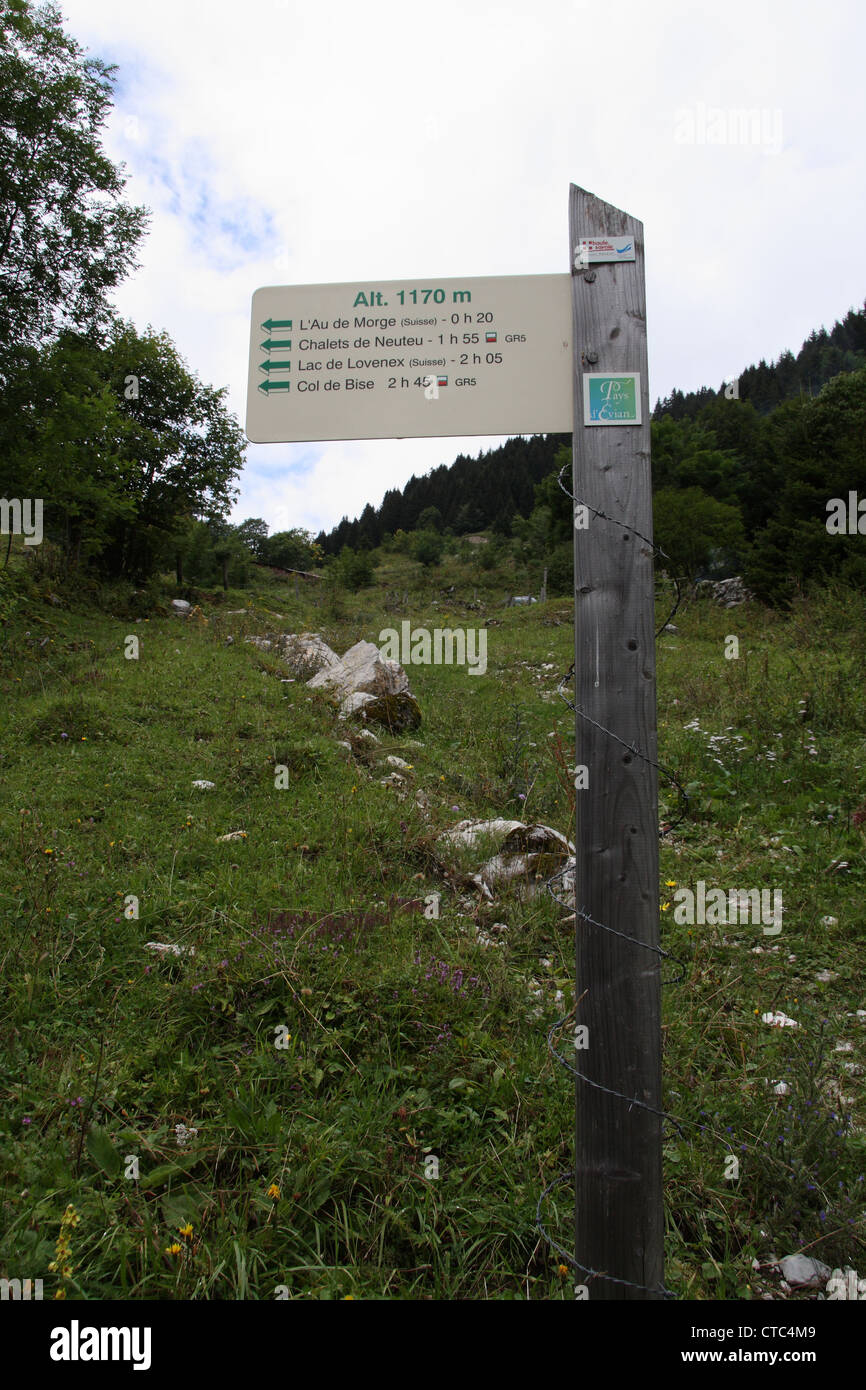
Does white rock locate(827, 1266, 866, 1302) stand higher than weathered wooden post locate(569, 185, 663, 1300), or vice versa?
weathered wooden post locate(569, 185, 663, 1300)

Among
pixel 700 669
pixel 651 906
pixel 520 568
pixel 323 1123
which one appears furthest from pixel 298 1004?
pixel 520 568

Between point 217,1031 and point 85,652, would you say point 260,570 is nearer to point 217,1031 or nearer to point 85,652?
point 85,652

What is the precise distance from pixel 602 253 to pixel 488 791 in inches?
175

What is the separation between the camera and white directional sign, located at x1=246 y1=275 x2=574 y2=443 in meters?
2.07

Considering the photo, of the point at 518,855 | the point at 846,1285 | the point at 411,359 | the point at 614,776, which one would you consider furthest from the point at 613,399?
the point at 518,855

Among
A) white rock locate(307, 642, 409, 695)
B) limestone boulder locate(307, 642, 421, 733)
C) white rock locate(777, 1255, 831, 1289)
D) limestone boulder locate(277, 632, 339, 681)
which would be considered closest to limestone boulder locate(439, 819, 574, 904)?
white rock locate(777, 1255, 831, 1289)

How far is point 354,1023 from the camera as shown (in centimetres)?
290

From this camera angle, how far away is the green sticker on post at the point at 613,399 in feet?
6.42

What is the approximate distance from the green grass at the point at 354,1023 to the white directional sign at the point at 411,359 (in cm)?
233

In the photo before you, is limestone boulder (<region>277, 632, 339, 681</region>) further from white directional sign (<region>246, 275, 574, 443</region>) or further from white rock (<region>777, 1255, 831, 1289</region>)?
white rock (<region>777, 1255, 831, 1289</region>)

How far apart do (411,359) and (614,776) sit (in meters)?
1.42

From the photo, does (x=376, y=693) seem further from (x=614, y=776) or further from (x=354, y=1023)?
(x=614, y=776)

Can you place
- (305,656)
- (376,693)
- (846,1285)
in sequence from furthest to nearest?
(305,656), (376,693), (846,1285)

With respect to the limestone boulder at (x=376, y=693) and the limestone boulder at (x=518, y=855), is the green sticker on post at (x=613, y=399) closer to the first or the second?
the limestone boulder at (x=518, y=855)
